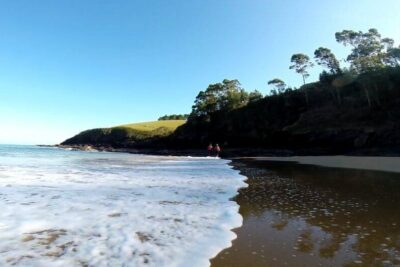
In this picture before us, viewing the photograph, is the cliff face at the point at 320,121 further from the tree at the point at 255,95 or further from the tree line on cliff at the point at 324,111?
the tree at the point at 255,95

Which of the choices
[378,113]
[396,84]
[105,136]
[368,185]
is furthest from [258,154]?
[105,136]

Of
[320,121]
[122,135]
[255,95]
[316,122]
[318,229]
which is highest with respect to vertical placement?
[255,95]

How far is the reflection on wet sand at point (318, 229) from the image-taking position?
5392mm

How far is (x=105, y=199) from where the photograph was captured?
11148 millimetres

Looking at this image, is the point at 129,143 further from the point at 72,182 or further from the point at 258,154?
the point at 72,182

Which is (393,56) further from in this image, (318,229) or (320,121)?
(318,229)

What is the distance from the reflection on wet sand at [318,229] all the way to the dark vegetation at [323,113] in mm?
34675

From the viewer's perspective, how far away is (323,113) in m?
65.2

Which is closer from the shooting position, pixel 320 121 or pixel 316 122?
pixel 320 121

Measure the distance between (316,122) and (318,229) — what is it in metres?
58.6

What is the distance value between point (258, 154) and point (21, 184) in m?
44.9

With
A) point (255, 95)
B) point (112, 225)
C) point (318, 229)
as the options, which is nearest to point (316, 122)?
point (255, 95)

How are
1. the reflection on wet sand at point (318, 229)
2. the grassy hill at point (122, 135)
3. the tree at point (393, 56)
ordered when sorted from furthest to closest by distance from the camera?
the grassy hill at point (122, 135), the tree at point (393, 56), the reflection on wet sand at point (318, 229)

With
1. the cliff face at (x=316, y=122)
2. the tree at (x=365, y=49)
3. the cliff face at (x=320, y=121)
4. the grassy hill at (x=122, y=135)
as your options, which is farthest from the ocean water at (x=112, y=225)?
the grassy hill at (x=122, y=135)
